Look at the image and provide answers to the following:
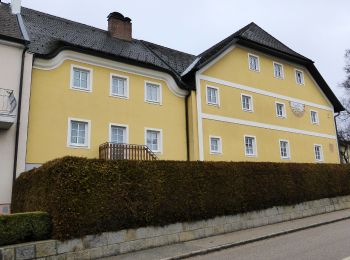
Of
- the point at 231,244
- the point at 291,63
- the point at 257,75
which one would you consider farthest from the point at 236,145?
the point at 231,244

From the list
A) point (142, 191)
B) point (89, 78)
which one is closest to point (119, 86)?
point (89, 78)

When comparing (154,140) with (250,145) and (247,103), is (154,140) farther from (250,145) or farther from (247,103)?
(247,103)

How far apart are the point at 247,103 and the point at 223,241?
44.8ft

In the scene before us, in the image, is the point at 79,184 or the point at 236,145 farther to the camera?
the point at 236,145

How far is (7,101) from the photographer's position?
47.7ft

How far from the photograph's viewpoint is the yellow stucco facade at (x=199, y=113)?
16.1 meters

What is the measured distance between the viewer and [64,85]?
16750 millimetres

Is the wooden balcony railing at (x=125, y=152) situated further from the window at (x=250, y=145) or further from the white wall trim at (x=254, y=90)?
the window at (x=250, y=145)

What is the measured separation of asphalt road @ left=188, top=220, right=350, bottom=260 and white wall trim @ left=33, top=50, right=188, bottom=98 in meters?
10.7

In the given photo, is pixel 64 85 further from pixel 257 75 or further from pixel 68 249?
pixel 257 75

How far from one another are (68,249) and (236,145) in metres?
14.3

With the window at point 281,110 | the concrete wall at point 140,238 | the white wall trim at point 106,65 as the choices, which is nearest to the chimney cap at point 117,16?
the white wall trim at point 106,65

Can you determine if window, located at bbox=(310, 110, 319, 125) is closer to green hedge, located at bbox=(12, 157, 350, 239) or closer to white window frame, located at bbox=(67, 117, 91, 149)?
green hedge, located at bbox=(12, 157, 350, 239)

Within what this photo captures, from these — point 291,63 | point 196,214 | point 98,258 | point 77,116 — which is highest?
point 291,63
